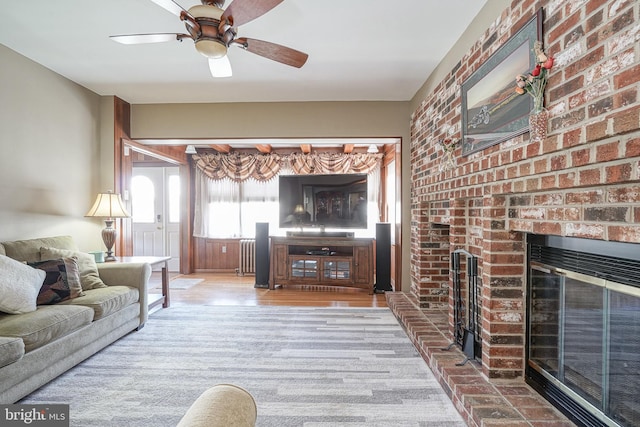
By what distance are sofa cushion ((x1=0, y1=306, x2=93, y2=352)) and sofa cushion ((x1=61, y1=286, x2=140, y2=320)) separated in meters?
0.09

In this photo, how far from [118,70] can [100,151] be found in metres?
1.20

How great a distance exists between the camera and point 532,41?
1.58 m

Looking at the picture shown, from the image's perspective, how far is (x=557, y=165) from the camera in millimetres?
1390

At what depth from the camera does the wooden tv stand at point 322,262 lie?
4.72 m

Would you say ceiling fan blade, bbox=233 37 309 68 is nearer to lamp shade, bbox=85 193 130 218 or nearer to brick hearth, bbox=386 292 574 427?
brick hearth, bbox=386 292 574 427

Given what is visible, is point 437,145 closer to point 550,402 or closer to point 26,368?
point 550,402

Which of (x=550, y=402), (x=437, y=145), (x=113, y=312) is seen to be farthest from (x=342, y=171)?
(x=550, y=402)

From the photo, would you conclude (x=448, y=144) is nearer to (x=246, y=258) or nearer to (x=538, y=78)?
(x=538, y=78)

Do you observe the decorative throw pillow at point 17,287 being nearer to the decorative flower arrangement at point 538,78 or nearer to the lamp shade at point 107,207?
the lamp shade at point 107,207

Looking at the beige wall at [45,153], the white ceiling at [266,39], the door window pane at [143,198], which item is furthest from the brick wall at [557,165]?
the door window pane at [143,198]

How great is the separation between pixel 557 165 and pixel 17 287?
3192 millimetres

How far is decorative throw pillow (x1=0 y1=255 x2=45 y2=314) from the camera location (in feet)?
6.86

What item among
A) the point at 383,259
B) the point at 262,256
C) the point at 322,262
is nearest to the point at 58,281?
the point at 262,256

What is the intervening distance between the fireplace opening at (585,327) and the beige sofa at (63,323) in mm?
2909
